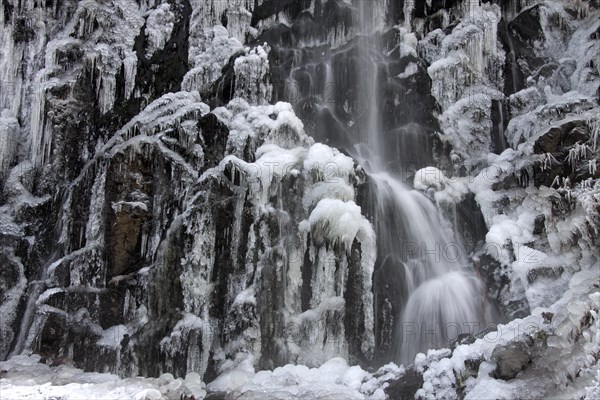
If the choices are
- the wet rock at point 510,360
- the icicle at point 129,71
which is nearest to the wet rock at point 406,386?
the wet rock at point 510,360

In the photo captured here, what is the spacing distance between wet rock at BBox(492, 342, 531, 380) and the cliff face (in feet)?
8.81

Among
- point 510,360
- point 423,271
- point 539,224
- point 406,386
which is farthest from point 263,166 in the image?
point 510,360

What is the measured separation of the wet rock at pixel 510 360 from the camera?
8320 mm

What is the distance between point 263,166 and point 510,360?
6807 millimetres

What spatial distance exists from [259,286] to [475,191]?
569cm

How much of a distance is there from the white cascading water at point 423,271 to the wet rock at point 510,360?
2727 millimetres

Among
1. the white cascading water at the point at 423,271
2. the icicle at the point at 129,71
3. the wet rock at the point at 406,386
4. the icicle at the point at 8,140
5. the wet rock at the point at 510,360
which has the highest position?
the icicle at the point at 129,71

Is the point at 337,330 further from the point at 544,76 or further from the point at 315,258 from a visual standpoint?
the point at 544,76

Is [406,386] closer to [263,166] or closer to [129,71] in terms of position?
[263,166]

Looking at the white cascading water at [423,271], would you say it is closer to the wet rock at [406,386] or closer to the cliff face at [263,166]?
the cliff face at [263,166]

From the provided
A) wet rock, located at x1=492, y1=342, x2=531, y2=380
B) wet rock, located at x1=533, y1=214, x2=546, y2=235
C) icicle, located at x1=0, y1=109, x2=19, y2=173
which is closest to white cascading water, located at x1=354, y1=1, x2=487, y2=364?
wet rock, located at x1=533, y1=214, x2=546, y2=235

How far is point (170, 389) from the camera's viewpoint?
8.93 m

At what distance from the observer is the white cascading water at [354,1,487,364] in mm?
11508

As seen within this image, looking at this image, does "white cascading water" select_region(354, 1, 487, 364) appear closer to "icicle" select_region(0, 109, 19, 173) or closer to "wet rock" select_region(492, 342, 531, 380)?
"wet rock" select_region(492, 342, 531, 380)
